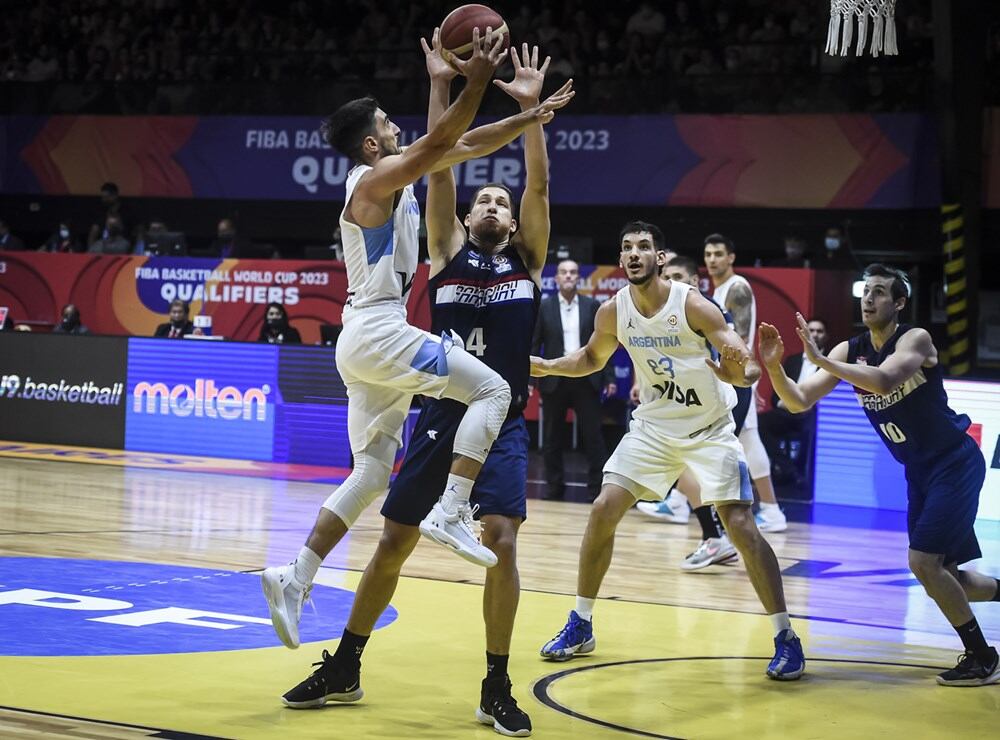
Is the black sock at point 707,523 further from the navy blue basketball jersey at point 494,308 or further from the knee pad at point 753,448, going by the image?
the navy blue basketball jersey at point 494,308

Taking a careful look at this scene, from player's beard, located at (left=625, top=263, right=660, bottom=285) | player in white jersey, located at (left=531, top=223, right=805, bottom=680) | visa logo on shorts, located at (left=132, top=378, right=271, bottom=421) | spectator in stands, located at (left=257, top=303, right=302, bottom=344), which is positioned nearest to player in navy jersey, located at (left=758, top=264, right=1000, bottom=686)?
player in white jersey, located at (left=531, top=223, right=805, bottom=680)

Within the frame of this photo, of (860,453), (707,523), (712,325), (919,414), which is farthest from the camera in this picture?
(860,453)

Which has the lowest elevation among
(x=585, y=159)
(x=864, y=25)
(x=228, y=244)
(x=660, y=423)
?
(x=660, y=423)

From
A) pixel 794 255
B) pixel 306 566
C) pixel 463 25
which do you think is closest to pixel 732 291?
pixel 463 25

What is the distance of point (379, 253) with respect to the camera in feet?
16.7

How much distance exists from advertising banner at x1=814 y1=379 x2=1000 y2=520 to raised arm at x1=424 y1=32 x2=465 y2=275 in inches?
277

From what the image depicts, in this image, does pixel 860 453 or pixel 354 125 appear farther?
pixel 860 453

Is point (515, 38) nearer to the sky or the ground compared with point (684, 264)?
nearer to the sky

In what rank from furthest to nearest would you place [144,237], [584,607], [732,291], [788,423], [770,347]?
[144,237]
[788,423]
[732,291]
[584,607]
[770,347]

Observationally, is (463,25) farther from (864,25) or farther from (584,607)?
(864,25)

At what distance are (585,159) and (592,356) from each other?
1150 cm

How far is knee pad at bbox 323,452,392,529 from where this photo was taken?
204 inches

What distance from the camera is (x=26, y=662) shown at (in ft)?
18.1

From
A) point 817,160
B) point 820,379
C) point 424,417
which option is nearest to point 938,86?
point 817,160
